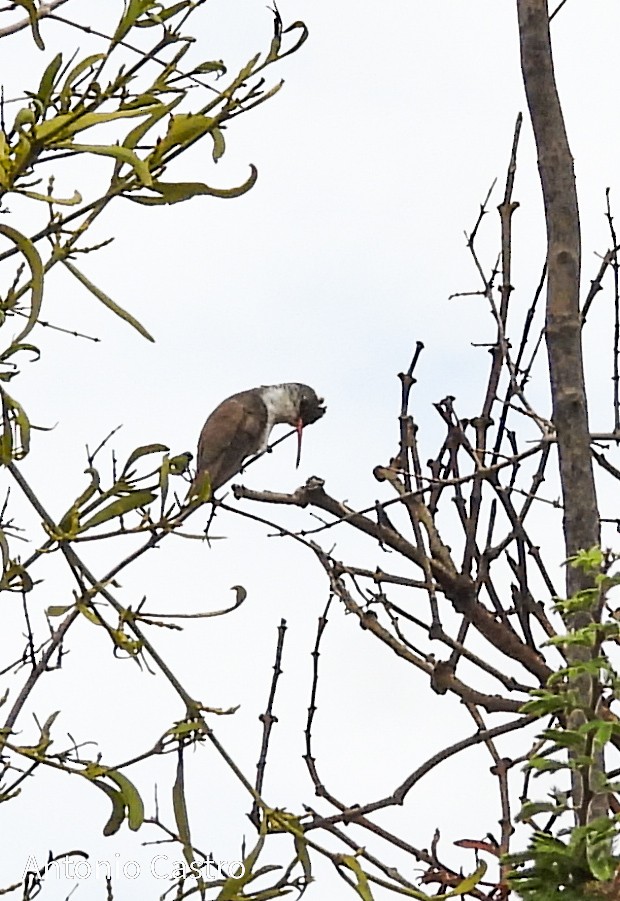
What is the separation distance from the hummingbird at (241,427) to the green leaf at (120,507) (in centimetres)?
170

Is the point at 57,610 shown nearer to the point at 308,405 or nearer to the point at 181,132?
the point at 181,132

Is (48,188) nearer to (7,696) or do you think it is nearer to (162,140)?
(162,140)

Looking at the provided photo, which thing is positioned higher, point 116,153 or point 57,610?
point 116,153

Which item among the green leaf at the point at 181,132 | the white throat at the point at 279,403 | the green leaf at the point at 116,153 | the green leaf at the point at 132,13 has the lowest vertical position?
the green leaf at the point at 116,153

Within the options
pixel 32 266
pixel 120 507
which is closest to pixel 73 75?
pixel 32 266

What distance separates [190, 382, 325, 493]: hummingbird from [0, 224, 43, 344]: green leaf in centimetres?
185

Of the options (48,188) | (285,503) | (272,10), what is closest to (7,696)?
(48,188)

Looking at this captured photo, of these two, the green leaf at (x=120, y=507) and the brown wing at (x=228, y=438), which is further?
the brown wing at (x=228, y=438)

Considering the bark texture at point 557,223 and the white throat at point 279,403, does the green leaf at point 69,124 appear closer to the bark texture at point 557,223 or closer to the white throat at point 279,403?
the bark texture at point 557,223

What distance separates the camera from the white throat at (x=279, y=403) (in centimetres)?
356

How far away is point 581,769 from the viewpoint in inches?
43.8

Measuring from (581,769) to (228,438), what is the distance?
2.17m

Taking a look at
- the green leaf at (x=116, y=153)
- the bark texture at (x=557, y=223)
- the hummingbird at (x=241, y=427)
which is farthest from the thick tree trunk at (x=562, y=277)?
the hummingbird at (x=241, y=427)

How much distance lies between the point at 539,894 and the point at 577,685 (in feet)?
0.71
